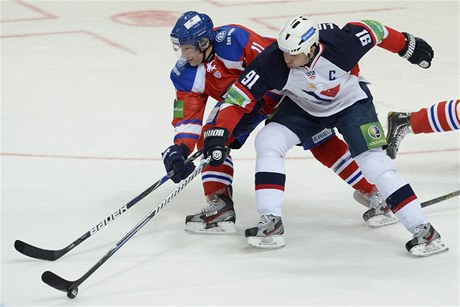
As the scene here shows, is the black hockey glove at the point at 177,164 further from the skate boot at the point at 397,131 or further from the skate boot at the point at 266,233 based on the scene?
the skate boot at the point at 397,131

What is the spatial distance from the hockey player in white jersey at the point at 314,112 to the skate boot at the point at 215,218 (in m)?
0.29

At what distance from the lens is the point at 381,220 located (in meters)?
4.63

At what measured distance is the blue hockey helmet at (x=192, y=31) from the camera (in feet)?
14.4

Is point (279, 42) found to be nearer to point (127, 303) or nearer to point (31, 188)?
point (127, 303)

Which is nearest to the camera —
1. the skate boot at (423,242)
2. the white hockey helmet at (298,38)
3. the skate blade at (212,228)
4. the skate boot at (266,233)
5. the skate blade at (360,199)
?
the white hockey helmet at (298,38)

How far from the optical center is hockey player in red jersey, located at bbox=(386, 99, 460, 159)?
4914mm

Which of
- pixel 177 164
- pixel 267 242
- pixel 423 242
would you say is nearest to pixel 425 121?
pixel 423 242

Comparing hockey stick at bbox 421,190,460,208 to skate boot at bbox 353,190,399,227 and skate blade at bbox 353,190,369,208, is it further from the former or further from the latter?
skate blade at bbox 353,190,369,208

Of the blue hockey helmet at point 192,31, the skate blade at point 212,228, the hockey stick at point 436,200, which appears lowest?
the skate blade at point 212,228

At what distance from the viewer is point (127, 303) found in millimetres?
3908

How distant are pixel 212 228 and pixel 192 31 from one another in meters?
0.87

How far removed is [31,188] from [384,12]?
388 cm

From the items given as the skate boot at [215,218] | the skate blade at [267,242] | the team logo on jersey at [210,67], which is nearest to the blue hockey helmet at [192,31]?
the team logo on jersey at [210,67]

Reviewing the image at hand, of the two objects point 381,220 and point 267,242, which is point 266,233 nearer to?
point 267,242
